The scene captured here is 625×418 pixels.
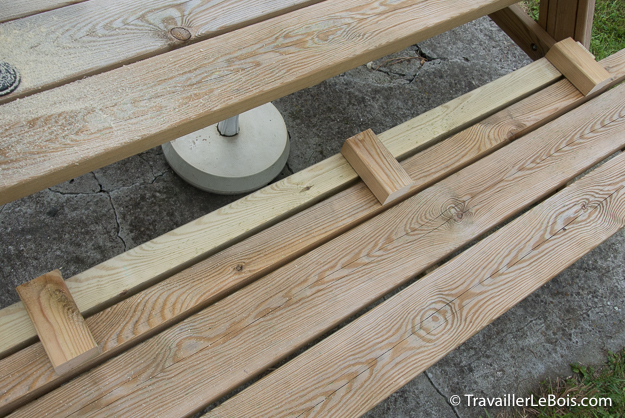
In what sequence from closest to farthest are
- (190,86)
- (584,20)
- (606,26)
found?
(190,86) → (584,20) → (606,26)

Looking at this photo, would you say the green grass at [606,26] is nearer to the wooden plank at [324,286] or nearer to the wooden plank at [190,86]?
the wooden plank at [324,286]

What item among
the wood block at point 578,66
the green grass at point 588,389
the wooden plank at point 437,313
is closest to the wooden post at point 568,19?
the wood block at point 578,66

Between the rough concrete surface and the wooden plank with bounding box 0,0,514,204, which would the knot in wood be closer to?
the wooden plank with bounding box 0,0,514,204

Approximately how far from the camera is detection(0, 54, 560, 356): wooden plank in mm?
1200

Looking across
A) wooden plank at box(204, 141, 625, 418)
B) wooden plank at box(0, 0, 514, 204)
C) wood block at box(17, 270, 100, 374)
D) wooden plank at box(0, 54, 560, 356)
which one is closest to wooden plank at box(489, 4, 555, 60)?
wooden plank at box(0, 54, 560, 356)

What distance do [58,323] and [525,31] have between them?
6.81 feet

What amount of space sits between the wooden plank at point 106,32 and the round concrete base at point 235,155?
93 centimetres

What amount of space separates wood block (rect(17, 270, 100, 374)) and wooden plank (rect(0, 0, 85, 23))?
2.04 ft

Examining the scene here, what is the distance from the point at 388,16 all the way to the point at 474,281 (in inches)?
30.9

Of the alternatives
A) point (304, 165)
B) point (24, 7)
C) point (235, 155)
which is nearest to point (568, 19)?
point (304, 165)

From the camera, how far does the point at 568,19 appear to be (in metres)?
1.90

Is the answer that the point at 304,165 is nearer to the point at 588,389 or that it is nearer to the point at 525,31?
the point at 525,31

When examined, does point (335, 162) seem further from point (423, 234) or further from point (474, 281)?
point (474, 281)

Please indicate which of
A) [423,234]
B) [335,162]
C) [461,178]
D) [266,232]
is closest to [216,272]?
[266,232]
